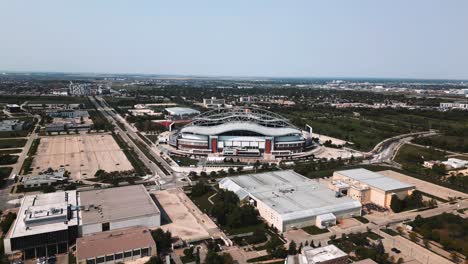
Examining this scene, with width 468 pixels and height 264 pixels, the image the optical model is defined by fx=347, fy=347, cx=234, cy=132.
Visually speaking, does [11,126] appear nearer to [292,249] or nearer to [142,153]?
[142,153]

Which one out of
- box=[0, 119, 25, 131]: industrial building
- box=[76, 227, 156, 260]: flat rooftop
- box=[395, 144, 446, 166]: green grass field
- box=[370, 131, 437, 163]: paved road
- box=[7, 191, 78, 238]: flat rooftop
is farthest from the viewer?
box=[0, 119, 25, 131]: industrial building

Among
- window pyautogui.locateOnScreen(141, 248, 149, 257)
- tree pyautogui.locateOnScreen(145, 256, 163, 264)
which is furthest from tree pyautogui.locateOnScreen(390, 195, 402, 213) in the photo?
window pyautogui.locateOnScreen(141, 248, 149, 257)

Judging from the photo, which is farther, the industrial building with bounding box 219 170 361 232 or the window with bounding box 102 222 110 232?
the industrial building with bounding box 219 170 361 232

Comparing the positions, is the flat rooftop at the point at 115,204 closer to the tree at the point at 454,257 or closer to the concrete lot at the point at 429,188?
the tree at the point at 454,257

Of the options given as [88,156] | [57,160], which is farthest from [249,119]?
[57,160]

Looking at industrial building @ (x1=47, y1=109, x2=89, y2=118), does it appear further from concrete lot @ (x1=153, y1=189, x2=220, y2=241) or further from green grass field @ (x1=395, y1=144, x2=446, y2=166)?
green grass field @ (x1=395, y1=144, x2=446, y2=166)

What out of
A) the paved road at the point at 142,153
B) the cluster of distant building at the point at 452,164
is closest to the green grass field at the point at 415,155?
the cluster of distant building at the point at 452,164

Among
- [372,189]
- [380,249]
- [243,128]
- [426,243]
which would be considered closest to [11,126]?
[243,128]
